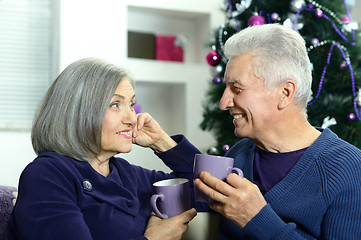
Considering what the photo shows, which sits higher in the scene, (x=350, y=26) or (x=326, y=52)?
(x=350, y=26)

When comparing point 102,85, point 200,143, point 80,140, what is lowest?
point 200,143

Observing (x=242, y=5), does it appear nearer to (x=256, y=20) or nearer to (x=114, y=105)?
(x=256, y=20)

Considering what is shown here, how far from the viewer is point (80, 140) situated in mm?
1233

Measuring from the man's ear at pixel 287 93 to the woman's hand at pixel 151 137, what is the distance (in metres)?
0.41

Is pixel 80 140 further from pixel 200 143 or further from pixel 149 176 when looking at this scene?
pixel 200 143

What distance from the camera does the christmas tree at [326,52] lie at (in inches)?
96.1

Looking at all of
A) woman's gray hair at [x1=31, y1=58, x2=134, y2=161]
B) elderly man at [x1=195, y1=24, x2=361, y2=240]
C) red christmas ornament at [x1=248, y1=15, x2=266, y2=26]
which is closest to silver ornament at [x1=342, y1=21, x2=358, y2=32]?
red christmas ornament at [x1=248, y1=15, x2=266, y2=26]

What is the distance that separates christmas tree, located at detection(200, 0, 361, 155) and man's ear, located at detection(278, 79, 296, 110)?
1.09 m

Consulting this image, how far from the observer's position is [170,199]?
1217 mm

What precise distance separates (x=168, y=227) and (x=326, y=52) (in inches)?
62.7

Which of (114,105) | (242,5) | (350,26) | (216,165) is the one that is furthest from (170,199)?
(350,26)

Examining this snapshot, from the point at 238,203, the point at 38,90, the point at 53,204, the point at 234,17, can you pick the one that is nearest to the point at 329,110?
the point at 234,17

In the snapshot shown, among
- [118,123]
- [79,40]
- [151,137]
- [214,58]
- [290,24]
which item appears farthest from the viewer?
[79,40]

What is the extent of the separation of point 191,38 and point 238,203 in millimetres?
3158
